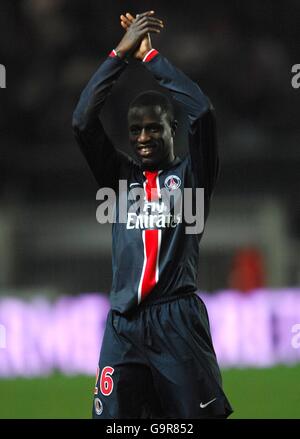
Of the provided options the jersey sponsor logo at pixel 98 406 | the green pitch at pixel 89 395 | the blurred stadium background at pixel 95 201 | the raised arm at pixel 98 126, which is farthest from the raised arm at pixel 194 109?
the blurred stadium background at pixel 95 201

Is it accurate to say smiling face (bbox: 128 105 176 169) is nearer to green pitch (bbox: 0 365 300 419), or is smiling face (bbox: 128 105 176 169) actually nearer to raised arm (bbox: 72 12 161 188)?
raised arm (bbox: 72 12 161 188)

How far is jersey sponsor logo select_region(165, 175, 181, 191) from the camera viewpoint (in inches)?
142

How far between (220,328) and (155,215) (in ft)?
14.7

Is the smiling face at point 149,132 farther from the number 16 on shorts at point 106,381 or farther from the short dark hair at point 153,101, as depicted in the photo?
the number 16 on shorts at point 106,381

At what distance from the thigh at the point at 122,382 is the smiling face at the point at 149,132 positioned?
2.10 ft

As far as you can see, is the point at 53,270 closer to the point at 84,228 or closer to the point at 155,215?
the point at 84,228

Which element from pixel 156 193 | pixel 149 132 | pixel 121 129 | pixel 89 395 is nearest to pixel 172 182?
pixel 156 193

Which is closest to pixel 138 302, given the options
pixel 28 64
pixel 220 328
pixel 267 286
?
pixel 220 328

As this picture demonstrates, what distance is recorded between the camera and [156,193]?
363 centimetres

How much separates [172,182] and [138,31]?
56 centimetres

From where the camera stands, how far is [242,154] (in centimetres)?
906

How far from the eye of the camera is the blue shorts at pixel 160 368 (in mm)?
3445

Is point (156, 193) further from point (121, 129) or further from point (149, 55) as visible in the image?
point (121, 129)
